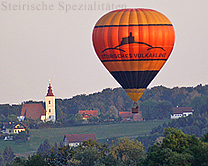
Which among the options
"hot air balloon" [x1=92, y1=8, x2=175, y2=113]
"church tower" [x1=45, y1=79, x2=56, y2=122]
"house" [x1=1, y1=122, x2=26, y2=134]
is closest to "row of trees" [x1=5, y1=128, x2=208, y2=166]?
"hot air balloon" [x1=92, y1=8, x2=175, y2=113]

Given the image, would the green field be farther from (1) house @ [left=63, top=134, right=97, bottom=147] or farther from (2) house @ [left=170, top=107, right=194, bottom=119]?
(2) house @ [left=170, top=107, right=194, bottom=119]

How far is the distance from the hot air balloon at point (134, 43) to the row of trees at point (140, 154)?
10.8 feet

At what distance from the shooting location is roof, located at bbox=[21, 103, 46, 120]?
566ft

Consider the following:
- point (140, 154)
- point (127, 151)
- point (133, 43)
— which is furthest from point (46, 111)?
point (133, 43)

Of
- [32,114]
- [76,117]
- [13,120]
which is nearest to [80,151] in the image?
[76,117]

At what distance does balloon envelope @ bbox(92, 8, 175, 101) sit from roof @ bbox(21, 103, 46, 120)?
12305cm

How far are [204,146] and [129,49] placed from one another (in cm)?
813

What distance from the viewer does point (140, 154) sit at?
54.4 m

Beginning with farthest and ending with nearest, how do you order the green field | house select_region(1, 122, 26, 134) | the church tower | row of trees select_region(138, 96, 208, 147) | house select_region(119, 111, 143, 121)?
the church tower → house select_region(119, 111, 143, 121) → house select_region(1, 122, 26, 134) → the green field → row of trees select_region(138, 96, 208, 147)

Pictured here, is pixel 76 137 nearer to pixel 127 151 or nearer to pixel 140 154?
pixel 127 151

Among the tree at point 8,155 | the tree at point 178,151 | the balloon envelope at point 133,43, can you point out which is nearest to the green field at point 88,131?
the tree at point 8,155

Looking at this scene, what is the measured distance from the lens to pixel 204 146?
42.8 metres

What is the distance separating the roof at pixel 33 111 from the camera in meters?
173

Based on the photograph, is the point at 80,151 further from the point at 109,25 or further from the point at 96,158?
the point at 109,25
